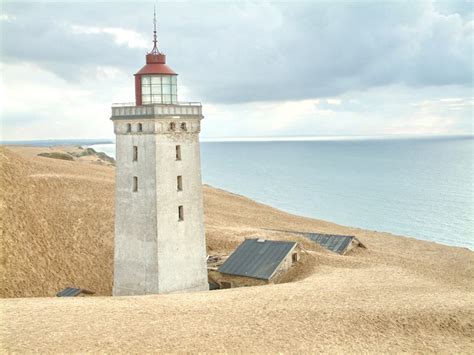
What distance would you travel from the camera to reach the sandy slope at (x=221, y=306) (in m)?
16.5

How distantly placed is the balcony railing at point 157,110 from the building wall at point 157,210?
10.5 inches

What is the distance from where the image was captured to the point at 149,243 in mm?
23266

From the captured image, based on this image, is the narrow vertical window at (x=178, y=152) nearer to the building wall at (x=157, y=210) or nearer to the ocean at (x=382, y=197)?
the building wall at (x=157, y=210)

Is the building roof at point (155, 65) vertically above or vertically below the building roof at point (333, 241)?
above

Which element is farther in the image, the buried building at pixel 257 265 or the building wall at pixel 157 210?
the buried building at pixel 257 265

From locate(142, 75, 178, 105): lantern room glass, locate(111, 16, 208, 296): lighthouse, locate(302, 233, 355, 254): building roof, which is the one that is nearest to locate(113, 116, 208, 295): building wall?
locate(111, 16, 208, 296): lighthouse

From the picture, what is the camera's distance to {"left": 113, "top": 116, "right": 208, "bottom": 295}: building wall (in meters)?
22.9

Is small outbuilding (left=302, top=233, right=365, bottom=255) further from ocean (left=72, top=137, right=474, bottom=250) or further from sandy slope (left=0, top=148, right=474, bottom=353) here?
ocean (left=72, top=137, right=474, bottom=250)

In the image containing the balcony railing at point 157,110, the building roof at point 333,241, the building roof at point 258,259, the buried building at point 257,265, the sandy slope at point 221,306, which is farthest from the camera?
the building roof at point 333,241

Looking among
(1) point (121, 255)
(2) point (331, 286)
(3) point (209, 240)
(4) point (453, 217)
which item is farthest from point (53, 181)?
(4) point (453, 217)

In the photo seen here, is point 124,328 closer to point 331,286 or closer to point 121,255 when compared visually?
point 121,255

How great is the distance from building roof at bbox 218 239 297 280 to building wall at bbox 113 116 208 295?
3.06 metres

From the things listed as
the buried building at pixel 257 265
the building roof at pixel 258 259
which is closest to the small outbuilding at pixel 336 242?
the buried building at pixel 257 265

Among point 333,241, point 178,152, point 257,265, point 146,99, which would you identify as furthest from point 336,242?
point 146,99
